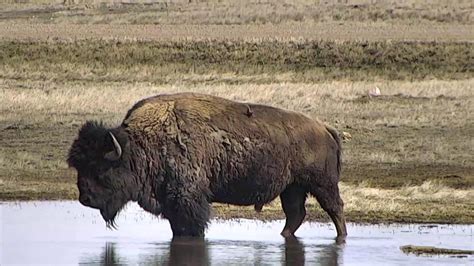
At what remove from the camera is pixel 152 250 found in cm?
1395

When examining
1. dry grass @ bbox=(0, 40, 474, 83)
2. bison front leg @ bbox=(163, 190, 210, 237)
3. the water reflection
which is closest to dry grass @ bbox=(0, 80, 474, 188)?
dry grass @ bbox=(0, 40, 474, 83)

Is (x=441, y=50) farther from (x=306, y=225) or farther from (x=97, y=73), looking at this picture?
(x=306, y=225)

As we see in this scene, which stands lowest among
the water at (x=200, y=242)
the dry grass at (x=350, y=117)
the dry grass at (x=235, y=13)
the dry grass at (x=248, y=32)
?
the dry grass at (x=235, y=13)

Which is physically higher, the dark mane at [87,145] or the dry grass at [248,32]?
the dark mane at [87,145]

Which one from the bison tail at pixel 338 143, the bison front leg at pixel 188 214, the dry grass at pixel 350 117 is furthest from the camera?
the dry grass at pixel 350 117

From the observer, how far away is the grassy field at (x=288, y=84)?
837 inches

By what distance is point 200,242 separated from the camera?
48.3 ft

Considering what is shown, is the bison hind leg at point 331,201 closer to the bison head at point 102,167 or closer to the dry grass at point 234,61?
the bison head at point 102,167

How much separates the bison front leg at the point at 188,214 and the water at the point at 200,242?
0.61 feet

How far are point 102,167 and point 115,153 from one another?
261 mm

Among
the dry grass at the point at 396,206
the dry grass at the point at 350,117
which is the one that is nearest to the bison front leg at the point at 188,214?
the dry grass at the point at 396,206

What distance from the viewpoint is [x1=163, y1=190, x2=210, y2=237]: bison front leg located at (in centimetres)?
1502

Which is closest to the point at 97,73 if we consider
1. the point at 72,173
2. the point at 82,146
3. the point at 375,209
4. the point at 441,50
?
the point at 441,50

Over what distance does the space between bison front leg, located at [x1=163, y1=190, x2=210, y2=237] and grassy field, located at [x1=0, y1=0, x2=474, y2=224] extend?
299cm
